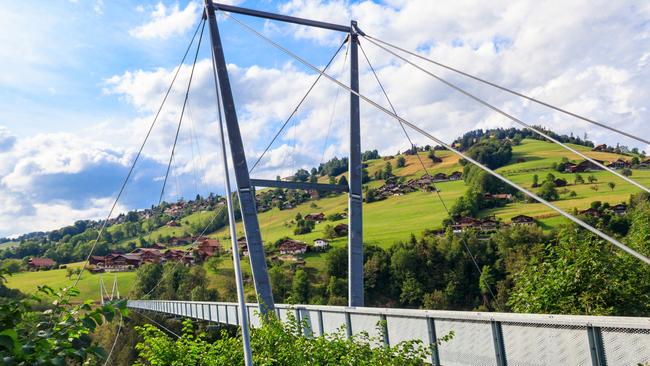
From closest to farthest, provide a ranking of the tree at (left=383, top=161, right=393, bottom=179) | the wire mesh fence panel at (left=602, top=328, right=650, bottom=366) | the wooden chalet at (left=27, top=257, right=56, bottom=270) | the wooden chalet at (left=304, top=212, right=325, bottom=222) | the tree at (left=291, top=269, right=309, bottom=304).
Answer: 1. the wire mesh fence panel at (left=602, top=328, right=650, bottom=366)
2. the tree at (left=291, top=269, right=309, bottom=304)
3. the wooden chalet at (left=27, top=257, right=56, bottom=270)
4. the wooden chalet at (left=304, top=212, right=325, bottom=222)
5. the tree at (left=383, top=161, right=393, bottom=179)

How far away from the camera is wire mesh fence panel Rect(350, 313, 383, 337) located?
13.4 meters

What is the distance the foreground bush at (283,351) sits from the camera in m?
10.3

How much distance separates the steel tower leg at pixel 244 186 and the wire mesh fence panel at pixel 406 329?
4.61m

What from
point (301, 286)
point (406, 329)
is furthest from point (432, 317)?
point (301, 286)

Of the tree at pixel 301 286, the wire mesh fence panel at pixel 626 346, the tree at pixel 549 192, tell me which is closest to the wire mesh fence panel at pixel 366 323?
the wire mesh fence panel at pixel 626 346

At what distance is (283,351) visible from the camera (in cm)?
1109

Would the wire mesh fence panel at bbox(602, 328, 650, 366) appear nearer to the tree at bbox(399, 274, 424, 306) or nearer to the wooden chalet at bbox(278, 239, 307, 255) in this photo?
the tree at bbox(399, 274, 424, 306)

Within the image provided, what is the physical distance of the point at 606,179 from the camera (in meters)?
132

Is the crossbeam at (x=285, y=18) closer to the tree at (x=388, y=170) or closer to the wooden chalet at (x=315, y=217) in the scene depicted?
the wooden chalet at (x=315, y=217)

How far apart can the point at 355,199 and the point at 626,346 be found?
12.3 meters

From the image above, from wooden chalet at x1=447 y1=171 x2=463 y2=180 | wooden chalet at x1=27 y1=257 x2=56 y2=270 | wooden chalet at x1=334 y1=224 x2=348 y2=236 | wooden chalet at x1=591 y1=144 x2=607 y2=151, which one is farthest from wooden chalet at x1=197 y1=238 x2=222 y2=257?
wooden chalet at x1=591 y1=144 x2=607 y2=151

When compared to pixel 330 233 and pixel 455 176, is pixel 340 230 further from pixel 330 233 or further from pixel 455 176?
pixel 455 176

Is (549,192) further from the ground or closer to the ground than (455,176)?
closer to the ground

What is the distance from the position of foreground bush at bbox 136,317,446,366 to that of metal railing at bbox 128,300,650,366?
328mm
